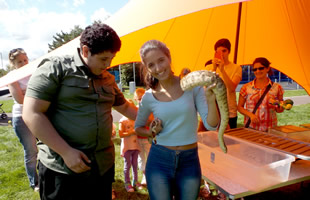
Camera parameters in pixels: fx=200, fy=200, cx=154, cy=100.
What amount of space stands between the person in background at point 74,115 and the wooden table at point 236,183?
120 cm

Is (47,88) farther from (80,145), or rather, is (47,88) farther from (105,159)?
(105,159)

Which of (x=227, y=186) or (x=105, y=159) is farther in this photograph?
(x=227, y=186)

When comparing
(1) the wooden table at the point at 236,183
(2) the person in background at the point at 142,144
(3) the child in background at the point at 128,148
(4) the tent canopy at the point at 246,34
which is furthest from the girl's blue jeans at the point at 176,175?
(4) the tent canopy at the point at 246,34

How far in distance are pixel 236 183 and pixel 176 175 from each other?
29.0 inches

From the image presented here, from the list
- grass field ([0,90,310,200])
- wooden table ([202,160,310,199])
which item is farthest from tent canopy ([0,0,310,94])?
wooden table ([202,160,310,199])

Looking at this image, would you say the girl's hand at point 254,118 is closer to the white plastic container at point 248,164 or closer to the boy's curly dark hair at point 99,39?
the white plastic container at point 248,164

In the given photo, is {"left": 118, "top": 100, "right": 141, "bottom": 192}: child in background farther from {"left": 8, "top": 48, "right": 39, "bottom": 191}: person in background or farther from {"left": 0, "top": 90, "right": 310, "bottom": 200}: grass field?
{"left": 8, "top": 48, "right": 39, "bottom": 191}: person in background

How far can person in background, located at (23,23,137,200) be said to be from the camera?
1.50 metres

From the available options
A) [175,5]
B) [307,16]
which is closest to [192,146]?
[175,5]

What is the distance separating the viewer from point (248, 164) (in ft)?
6.64

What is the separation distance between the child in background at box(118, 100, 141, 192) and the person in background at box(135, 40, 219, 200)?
193 cm

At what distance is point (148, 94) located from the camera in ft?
6.79

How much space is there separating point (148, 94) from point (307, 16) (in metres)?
3.91

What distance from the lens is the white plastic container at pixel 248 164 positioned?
202 cm
